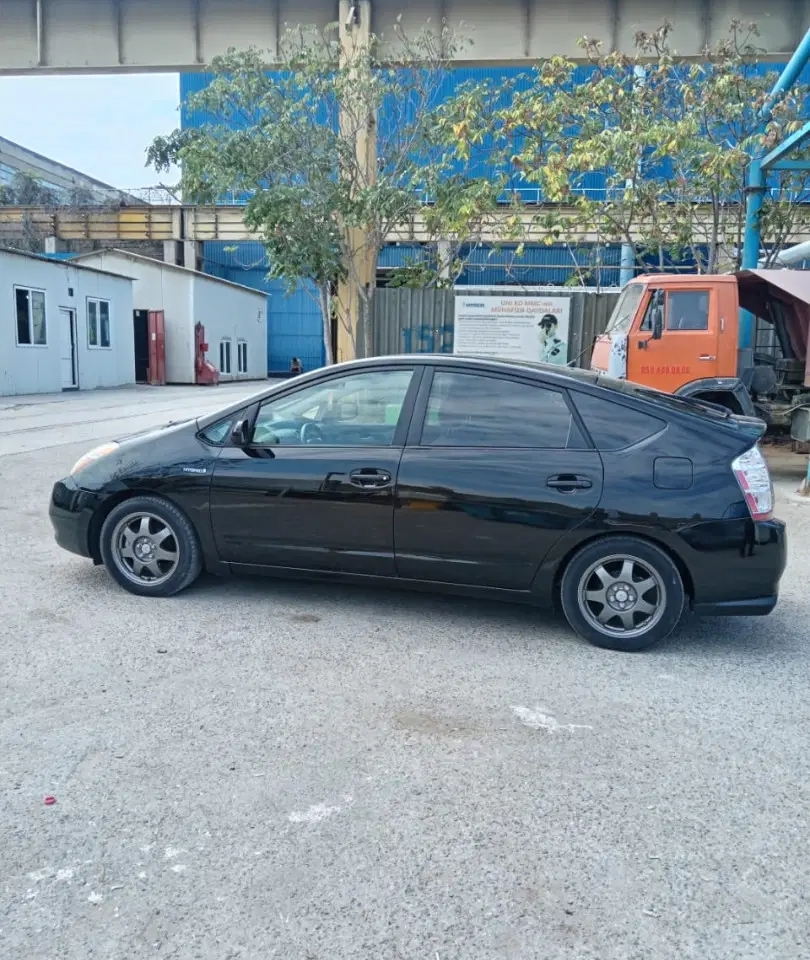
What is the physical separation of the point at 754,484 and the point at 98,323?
2497 cm

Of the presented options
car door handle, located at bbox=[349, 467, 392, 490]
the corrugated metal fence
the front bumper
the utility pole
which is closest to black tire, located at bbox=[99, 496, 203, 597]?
the front bumper

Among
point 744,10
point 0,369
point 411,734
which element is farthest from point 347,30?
point 411,734

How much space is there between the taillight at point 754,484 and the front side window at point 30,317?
2116 cm

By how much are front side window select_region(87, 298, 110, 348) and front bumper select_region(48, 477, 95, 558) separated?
2194cm

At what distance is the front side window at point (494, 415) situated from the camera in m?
4.55

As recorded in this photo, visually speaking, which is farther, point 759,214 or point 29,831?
point 759,214

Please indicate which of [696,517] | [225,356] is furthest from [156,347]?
[696,517]

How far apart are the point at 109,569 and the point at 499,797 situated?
314 centimetres

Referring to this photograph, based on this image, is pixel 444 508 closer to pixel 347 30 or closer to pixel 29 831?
pixel 29 831

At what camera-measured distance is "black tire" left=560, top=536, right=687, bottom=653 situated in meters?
4.33

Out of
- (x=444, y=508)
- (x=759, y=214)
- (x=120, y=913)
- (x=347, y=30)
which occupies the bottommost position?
(x=120, y=913)

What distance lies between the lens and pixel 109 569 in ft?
17.0

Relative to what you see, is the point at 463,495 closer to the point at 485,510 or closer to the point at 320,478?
the point at 485,510

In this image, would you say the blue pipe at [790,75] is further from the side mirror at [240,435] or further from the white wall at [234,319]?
the white wall at [234,319]
